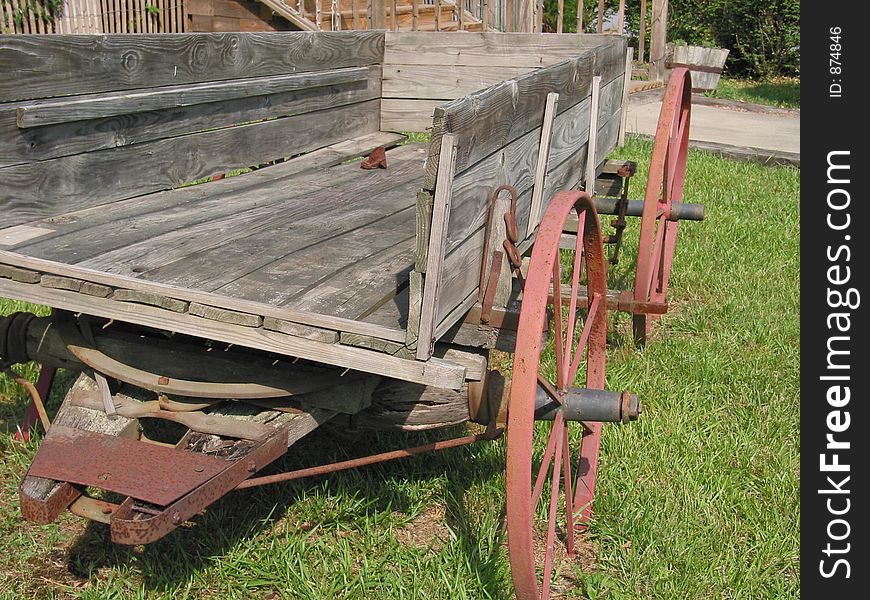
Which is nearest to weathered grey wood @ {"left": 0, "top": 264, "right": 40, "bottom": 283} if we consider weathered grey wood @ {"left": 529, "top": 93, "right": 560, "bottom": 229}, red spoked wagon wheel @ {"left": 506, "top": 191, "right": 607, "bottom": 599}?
red spoked wagon wheel @ {"left": 506, "top": 191, "right": 607, "bottom": 599}

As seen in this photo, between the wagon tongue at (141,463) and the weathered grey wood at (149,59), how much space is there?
1.06m

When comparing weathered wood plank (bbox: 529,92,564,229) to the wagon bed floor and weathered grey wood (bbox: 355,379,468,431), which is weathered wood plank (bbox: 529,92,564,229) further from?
weathered grey wood (bbox: 355,379,468,431)

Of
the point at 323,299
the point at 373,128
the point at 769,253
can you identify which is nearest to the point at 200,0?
the point at 373,128

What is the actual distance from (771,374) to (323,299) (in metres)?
2.48

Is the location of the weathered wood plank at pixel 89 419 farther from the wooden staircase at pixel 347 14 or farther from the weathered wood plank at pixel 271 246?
the wooden staircase at pixel 347 14

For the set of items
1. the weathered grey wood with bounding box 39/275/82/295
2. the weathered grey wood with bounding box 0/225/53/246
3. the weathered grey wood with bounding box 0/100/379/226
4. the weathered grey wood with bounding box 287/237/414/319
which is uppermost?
the weathered grey wood with bounding box 0/100/379/226

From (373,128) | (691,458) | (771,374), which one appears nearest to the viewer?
(691,458)

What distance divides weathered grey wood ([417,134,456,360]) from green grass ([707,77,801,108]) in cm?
1087

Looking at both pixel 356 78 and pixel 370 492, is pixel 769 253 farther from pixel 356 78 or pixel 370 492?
pixel 370 492

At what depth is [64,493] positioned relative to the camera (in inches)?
87.0

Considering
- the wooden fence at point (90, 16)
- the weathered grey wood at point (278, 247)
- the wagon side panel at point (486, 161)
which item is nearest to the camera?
the wagon side panel at point (486, 161)

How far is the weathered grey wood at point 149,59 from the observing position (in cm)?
285

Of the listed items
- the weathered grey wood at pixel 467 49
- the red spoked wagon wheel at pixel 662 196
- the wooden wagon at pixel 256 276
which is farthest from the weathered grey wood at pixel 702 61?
the wooden wagon at pixel 256 276

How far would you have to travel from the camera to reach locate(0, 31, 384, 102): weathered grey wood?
2.85 meters
